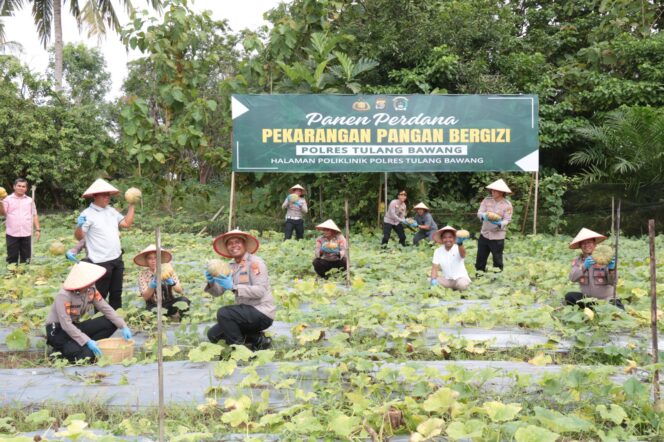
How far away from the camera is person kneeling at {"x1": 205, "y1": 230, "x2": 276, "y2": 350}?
5133 millimetres

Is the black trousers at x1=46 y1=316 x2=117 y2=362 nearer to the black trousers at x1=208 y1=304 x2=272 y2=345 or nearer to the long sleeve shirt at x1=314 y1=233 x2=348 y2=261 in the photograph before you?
the black trousers at x1=208 y1=304 x2=272 y2=345

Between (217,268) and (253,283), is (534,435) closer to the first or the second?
(253,283)

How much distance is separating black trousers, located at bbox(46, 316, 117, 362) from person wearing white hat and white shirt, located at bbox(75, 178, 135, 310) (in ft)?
3.21

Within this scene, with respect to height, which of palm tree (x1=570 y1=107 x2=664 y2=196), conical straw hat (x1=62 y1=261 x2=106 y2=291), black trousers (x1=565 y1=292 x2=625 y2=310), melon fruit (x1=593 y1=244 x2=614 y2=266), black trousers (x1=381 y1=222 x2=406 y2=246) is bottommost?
black trousers (x1=565 y1=292 x2=625 y2=310)

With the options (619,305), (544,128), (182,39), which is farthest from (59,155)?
(619,305)

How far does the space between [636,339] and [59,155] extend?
15612 mm

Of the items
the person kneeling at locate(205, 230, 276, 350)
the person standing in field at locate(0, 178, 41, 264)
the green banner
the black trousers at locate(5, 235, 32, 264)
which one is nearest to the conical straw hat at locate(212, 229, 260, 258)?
the person kneeling at locate(205, 230, 276, 350)

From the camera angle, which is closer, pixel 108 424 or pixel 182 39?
pixel 108 424

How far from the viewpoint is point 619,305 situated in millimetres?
6094

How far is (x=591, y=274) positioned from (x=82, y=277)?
440 cm

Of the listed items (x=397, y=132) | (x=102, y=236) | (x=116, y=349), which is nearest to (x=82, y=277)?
(x=116, y=349)

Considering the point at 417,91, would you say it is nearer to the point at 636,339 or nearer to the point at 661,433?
the point at 636,339

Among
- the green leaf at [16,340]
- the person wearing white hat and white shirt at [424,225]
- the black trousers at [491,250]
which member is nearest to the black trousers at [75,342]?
the green leaf at [16,340]

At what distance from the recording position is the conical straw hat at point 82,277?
5023 mm
